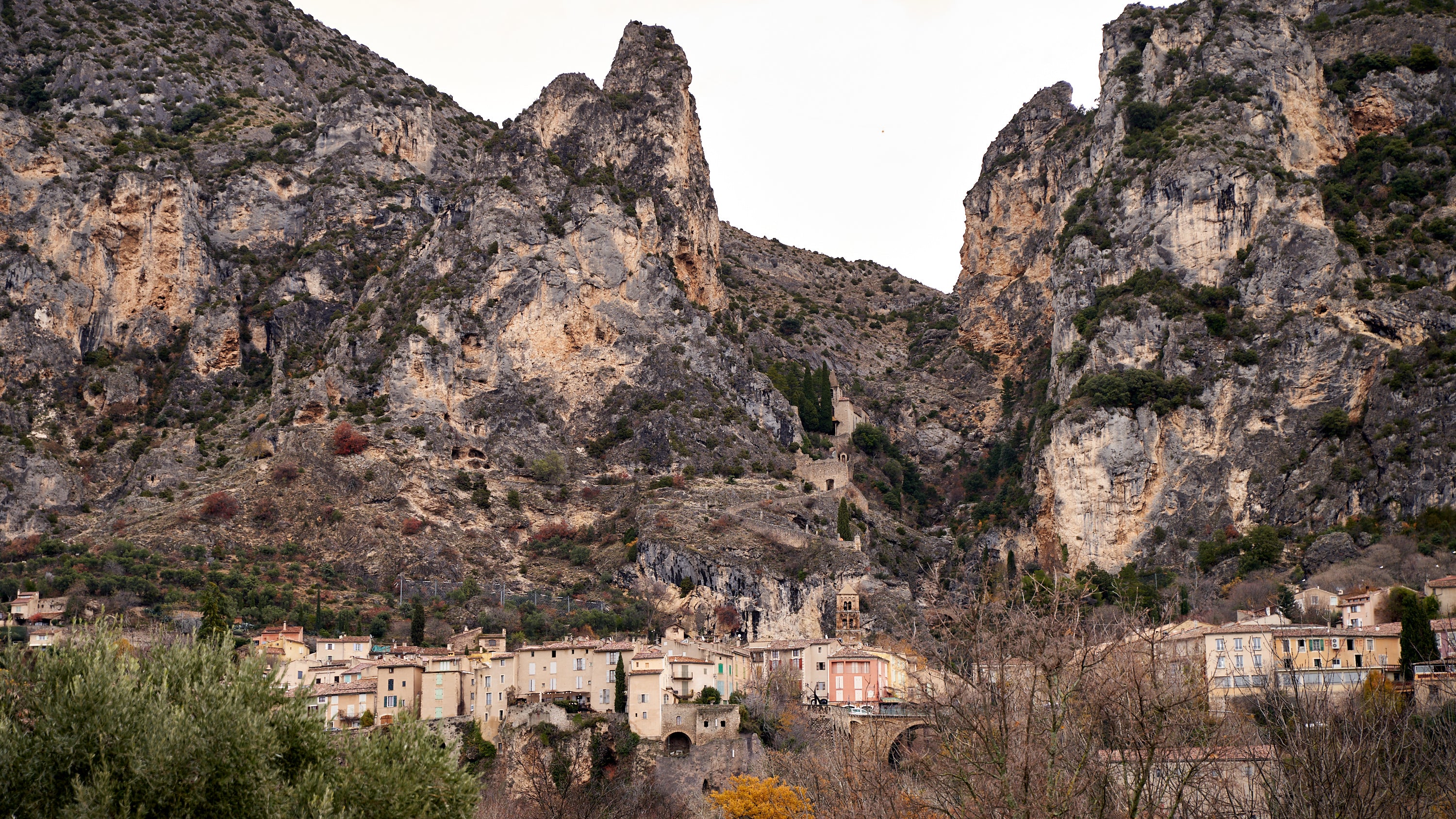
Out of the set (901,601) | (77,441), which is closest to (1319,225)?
(901,601)

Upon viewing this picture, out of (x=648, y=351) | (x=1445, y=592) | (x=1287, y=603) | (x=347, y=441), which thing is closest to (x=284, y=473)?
(x=347, y=441)

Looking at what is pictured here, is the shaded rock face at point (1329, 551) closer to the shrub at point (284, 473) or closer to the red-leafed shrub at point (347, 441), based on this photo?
the red-leafed shrub at point (347, 441)

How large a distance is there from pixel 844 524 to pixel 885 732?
38791mm

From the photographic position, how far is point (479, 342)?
104m

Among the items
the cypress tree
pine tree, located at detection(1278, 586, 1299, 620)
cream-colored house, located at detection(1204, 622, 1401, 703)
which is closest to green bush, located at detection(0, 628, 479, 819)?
cream-colored house, located at detection(1204, 622, 1401, 703)

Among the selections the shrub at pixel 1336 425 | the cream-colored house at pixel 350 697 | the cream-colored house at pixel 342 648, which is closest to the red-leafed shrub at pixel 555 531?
the cream-colored house at pixel 342 648

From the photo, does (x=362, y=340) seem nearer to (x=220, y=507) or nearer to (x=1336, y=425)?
(x=220, y=507)

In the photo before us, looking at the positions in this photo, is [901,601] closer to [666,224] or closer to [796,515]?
[796,515]

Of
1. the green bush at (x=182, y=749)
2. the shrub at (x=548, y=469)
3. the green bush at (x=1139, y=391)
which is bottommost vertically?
the green bush at (x=182, y=749)

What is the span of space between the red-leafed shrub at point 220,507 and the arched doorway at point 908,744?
1964 inches

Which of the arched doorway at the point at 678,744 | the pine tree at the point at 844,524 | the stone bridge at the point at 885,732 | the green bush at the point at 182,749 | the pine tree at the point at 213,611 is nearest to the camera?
the green bush at the point at 182,749

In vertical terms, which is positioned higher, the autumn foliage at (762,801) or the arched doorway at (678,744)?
the arched doorway at (678,744)

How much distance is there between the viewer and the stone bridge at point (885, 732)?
5203cm

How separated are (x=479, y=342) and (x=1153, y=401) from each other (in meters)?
49.0
